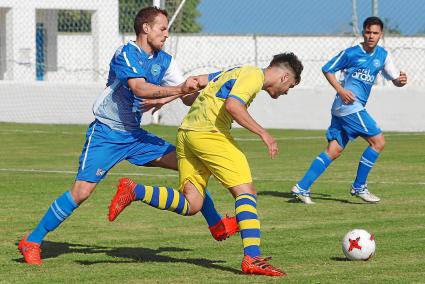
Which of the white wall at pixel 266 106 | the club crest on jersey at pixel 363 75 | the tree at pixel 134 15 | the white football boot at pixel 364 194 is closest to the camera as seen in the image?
the white football boot at pixel 364 194

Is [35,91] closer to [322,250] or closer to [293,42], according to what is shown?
[293,42]

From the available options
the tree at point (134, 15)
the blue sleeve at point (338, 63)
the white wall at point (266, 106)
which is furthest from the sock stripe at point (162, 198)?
the tree at point (134, 15)

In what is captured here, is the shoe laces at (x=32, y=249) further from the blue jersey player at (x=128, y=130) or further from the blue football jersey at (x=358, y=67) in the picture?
the blue football jersey at (x=358, y=67)

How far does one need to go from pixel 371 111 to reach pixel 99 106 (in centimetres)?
1665

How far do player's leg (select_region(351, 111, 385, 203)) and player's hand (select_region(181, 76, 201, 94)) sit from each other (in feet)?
15.8

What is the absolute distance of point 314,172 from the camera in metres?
12.9

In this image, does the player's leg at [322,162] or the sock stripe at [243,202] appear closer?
the sock stripe at [243,202]

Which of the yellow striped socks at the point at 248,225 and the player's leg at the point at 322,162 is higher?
the yellow striped socks at the point at 248,225

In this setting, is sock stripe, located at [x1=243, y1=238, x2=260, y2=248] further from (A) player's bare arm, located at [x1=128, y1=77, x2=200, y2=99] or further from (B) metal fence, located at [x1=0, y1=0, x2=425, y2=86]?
(B) metal fence, located at [x1=0, y1=0, x2=425, y2=86]

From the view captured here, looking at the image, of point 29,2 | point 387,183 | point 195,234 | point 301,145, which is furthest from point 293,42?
point 195,234

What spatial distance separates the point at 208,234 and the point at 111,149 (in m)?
1.62

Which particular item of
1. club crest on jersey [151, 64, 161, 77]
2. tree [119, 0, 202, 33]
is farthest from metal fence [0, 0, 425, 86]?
club crest on jersey [151, 64, 161, 77]

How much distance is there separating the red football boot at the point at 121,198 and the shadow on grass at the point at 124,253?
0.44 meters

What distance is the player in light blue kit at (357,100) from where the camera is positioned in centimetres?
1291
